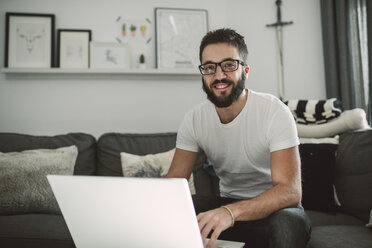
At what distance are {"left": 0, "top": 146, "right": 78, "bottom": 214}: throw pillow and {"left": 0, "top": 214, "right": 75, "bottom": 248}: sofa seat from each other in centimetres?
16

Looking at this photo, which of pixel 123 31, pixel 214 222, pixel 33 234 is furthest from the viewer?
pixel 123 31

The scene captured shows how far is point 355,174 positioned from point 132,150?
4.51 ft

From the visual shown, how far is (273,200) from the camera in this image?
42.1 inches

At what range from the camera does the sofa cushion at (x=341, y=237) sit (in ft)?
4.04

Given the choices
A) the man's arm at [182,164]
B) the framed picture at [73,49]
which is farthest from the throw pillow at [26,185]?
the framed picture at [73,49]

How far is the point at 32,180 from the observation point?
1688 millimetres

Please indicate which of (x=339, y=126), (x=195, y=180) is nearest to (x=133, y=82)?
(x=195, y=180)

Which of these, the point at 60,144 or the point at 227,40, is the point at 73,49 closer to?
the point at 60,144

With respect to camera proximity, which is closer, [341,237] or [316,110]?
[341,237]

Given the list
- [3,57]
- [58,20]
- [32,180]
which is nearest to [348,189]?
[32,180]

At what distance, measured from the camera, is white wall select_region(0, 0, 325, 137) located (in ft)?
8.11

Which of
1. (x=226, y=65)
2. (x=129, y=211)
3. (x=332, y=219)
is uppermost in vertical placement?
(x=226, y=65)

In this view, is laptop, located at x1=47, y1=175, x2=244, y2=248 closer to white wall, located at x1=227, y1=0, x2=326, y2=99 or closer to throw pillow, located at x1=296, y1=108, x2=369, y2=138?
throw pillow, located at x1=296, y1=108, x2=369, y2=138

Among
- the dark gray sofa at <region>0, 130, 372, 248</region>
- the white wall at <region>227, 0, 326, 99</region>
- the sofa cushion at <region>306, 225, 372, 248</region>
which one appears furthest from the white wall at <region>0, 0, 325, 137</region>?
the sofa cushion at <region>306, 225, 372, 248</region>
